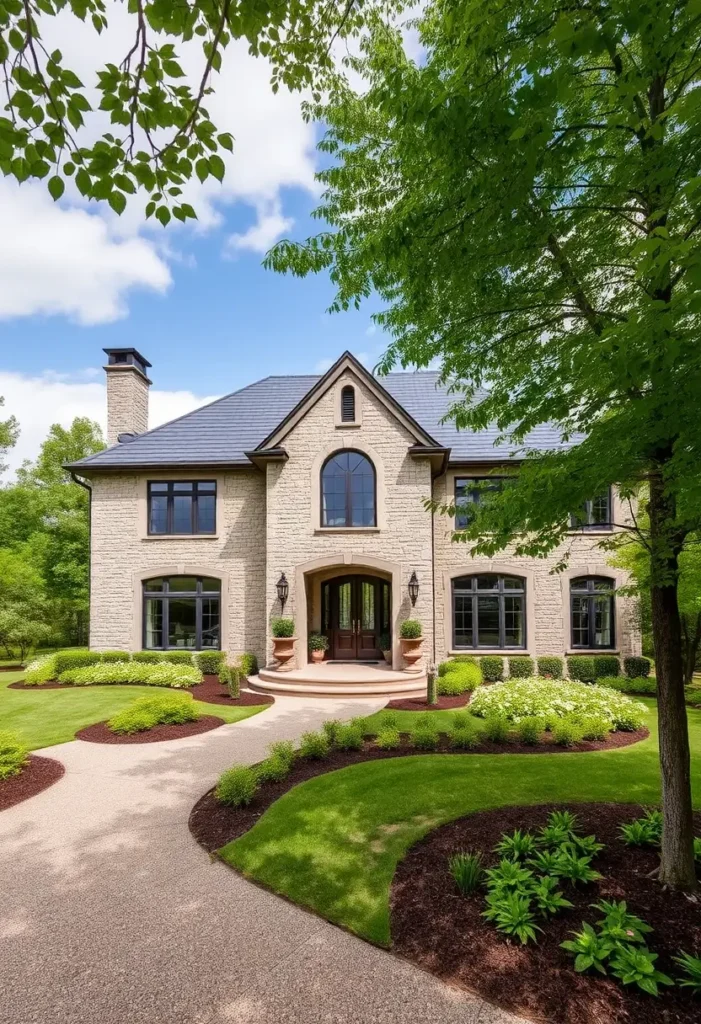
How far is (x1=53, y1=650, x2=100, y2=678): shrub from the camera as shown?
1586 centimetres

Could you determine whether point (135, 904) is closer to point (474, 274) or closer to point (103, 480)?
point (474, 274)

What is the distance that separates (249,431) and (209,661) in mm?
A: 7916

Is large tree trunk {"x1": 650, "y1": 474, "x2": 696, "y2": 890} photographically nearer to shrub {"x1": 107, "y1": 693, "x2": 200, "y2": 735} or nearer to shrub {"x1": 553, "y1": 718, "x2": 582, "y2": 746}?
shrub {"x1": 553, "y1": 718, "x2": 582, "y2": 746}

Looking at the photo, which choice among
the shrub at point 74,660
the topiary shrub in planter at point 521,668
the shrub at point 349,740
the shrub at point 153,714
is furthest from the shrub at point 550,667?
the shrub at point 74,660

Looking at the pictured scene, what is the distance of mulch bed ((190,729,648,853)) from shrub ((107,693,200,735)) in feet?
11.8

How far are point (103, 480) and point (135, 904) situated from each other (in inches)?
588

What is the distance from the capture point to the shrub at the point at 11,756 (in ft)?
25.7

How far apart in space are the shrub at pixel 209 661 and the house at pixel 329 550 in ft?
2.37

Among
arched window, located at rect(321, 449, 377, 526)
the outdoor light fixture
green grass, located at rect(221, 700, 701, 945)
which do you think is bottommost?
green grass, located at rect(221, 700, 701, 945)

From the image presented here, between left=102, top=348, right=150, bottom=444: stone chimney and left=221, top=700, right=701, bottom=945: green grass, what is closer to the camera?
left=221, top=700, right=701, bottom=945: green grass

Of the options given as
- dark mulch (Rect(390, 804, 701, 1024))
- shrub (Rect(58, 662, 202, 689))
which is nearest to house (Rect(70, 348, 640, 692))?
shrub (Rect(58, 662, 202, 689))

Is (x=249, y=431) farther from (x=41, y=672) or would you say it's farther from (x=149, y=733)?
(x=149, y=733)

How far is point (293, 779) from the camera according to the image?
7695 millimetres

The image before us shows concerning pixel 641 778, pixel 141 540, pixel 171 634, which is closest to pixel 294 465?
pixel 141 540
